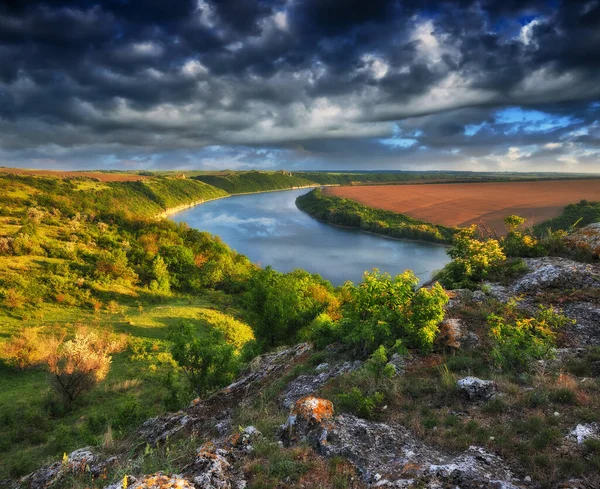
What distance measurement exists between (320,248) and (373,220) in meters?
21.4

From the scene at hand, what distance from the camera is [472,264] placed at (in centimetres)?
1382

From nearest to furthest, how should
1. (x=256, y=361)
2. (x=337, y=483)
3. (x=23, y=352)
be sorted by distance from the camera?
(x=337, y=483) → (x=256, y=361) → (x=23, y=352)

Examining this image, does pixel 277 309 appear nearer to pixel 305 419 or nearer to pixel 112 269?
pixel 305 419

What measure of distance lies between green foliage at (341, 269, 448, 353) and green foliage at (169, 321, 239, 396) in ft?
18.6

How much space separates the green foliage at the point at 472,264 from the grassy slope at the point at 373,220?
180 ft

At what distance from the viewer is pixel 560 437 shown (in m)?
4.97

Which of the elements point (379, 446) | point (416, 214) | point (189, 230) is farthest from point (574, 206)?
point (189, 230)

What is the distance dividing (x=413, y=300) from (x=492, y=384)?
11.1 ft

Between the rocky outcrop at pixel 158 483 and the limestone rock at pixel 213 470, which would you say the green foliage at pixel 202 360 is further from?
the rocky outcrop at pixel 158 483

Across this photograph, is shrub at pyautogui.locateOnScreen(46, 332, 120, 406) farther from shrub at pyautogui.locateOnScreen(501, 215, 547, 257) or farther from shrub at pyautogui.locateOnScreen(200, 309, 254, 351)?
shrub at pyautogui.locateOnScreen(501, 215, 547, 257)

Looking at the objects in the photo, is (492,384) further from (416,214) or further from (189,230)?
(416,214)

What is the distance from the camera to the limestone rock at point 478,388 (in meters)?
6.65

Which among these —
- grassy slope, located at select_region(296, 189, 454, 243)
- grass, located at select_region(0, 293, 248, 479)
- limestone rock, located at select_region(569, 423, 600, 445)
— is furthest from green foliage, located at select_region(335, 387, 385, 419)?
grassy slope, located at select_region(296, 189, 454, 243)

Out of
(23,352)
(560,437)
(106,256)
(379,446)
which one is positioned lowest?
(23,352)
